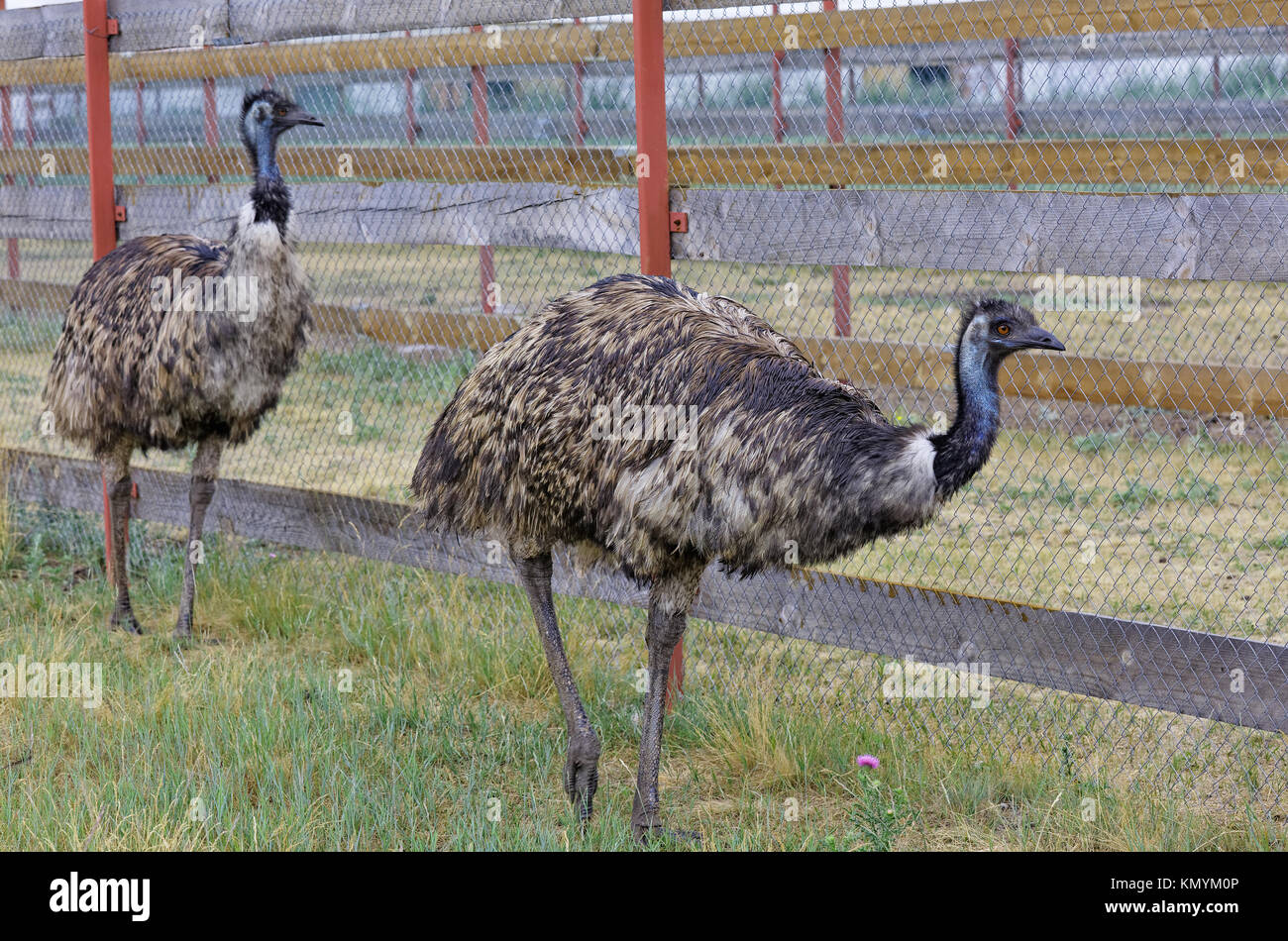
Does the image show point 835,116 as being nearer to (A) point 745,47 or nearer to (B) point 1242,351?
(A) point 745,47

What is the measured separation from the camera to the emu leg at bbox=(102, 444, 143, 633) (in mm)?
5910

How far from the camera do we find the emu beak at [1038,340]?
351cm

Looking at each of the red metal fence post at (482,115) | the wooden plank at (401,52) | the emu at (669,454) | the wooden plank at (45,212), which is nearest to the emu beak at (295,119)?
the wooden plank at (401,52)

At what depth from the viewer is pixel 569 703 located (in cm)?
423

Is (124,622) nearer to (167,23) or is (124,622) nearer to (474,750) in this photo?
(474,750)

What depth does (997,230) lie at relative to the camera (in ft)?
13.6

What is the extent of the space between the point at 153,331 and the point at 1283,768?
437 centimetres

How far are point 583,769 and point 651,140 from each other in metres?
2.09

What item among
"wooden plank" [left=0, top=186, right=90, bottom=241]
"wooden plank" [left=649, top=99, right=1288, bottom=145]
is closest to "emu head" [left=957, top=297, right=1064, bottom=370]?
"wooden plank" [left=0, top=186, right=90, bottom=241]

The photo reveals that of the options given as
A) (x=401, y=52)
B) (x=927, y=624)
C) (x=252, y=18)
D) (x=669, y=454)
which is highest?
(x=252, y=18)

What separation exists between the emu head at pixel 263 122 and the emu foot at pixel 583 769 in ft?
8.95

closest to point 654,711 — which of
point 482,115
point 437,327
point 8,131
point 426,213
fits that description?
point 426,213

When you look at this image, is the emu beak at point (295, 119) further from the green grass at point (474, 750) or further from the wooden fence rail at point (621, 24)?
the green grass at point (474, 750)

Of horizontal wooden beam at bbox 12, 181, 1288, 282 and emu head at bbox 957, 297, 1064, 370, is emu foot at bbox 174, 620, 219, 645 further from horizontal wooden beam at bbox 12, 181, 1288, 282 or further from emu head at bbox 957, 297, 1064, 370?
emu head at bbox 957, 297, 1064, 370
